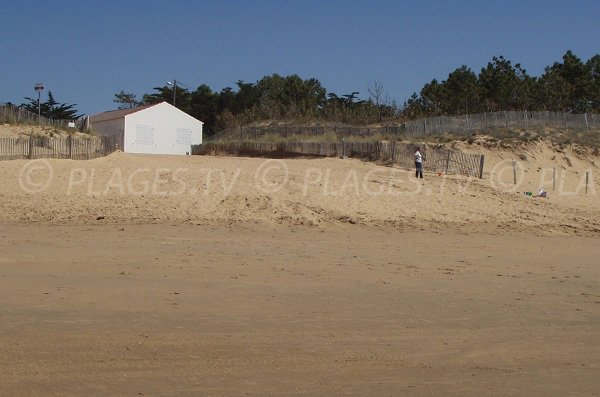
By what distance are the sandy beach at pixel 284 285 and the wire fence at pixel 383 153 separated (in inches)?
127

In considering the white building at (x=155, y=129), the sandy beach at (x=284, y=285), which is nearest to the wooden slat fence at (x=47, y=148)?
the sandy beach at (x=284, y=285)

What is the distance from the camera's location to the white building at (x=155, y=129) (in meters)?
43.3

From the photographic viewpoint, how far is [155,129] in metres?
44.4

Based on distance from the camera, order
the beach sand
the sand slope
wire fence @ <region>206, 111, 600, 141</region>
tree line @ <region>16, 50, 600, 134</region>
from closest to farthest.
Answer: the beach sand < the sand slope < wire fence @ <region>206, 111, 600, 141</region> < tree line @ <region>16, 50, 600, 134</region>

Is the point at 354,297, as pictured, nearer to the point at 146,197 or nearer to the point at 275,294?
the point at 275,294

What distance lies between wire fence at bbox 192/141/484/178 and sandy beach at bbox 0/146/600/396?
10.6 feet

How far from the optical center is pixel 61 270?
387 inches

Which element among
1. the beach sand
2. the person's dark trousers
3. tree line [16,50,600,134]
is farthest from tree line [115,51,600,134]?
the beach sand

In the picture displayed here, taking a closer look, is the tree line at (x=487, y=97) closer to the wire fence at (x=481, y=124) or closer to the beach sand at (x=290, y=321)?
the wire fence at (x=481, y=124)

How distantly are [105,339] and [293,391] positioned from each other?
2.00m

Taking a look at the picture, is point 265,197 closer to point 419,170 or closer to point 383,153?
point 419,170

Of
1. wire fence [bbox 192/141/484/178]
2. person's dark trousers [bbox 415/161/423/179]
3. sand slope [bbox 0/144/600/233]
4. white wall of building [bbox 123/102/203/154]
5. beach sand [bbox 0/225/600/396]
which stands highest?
white wall of building [bbox 123/102/203/154]

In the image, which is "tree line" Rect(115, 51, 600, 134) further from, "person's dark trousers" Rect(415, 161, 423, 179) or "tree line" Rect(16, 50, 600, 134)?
"person's dark trousers" Rect(415, 161, 423, 179)

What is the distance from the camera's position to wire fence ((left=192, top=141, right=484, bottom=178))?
22531mm
